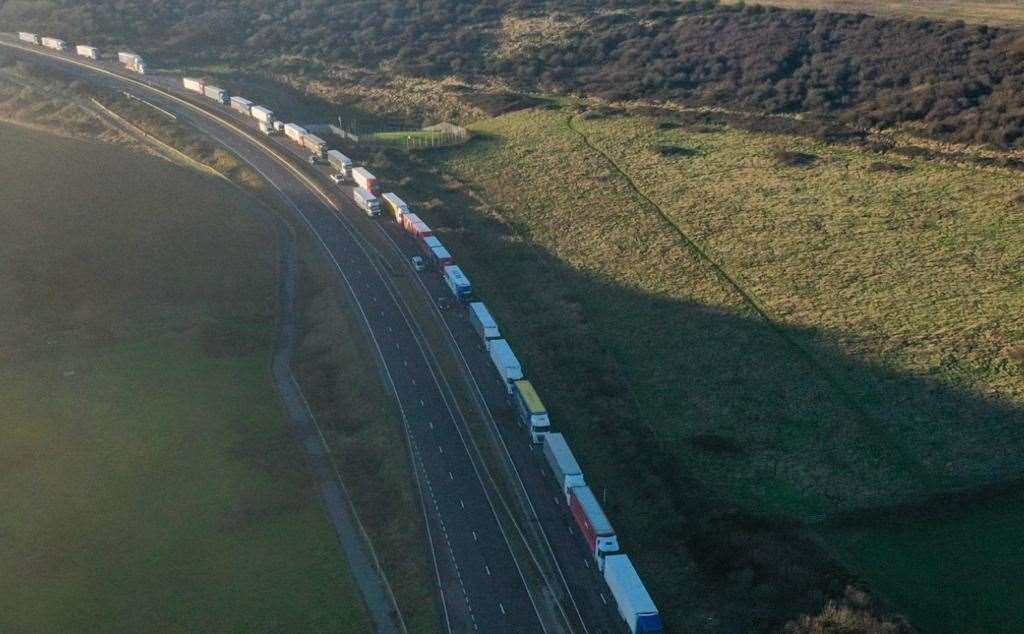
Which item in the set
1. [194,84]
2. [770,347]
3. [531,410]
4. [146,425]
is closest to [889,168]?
[770,347]

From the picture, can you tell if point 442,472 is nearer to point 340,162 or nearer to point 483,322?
point 483,322

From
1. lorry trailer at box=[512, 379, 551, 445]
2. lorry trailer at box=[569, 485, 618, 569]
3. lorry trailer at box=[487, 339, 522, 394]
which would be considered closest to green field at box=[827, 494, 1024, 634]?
lorry trailer at box=[569, 485, 618, 569]

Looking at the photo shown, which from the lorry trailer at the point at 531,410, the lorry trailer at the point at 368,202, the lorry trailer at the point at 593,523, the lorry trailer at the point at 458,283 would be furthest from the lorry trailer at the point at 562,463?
the lorry trailer at the point at 368,202

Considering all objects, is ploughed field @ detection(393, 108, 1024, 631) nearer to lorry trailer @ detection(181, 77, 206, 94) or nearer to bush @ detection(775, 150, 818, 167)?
bush @ detection(775, 150, 818, 167)

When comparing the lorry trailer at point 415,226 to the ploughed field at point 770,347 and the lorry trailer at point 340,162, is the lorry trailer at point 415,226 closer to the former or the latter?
the ploughed field at point 770,347


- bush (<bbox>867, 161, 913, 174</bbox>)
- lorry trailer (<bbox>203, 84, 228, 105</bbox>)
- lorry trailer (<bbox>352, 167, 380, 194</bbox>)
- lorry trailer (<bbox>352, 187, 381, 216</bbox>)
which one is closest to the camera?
bush (<bbox>867, 161, 913, 174</bbox>)

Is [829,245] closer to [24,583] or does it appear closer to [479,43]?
[24,583]

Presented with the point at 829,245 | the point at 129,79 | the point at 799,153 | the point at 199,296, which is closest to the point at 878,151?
the point at 799,153

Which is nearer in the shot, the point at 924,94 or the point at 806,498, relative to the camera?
the point at 806,498
